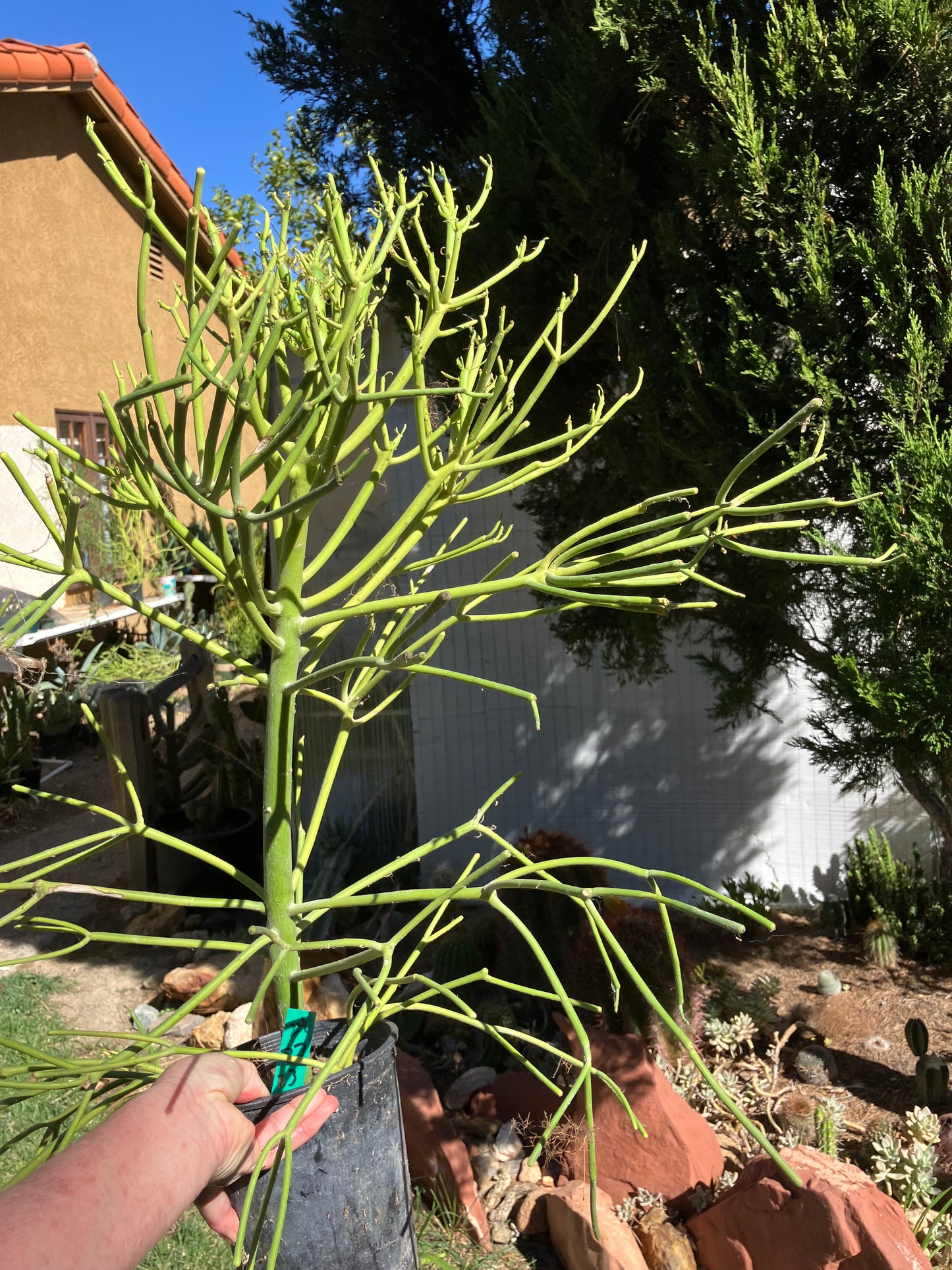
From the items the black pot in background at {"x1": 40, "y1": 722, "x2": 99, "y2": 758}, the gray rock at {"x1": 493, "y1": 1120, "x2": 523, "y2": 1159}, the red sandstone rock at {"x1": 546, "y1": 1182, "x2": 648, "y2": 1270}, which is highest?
the black pot in background at {"x1": 40, "y1": 722, "x2": 99, "y2": 758}

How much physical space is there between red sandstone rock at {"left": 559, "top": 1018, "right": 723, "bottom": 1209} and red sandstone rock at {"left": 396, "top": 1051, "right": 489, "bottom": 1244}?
33 centimetres

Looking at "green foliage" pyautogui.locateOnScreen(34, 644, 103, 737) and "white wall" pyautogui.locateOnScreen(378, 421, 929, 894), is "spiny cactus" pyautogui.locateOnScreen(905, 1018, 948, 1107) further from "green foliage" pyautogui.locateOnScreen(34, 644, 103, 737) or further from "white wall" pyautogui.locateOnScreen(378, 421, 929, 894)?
"green foliage" pyautogui.locateOnScreen(34, 644, 103, 737)

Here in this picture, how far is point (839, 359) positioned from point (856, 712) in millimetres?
1070

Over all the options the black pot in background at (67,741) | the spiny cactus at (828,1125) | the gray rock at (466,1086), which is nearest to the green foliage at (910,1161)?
the spiny cactus at (828,1125)

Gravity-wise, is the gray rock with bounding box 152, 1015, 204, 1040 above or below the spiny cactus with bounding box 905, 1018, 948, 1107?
below

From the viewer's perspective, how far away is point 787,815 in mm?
5371

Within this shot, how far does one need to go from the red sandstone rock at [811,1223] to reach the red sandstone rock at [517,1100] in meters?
0.79

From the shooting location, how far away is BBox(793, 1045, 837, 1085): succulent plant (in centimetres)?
339

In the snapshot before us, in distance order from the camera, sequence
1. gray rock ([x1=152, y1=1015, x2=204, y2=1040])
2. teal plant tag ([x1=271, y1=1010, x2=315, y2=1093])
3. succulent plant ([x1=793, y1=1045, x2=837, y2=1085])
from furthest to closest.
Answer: gray rock ([x1=152, y1=1015, x2=204, y2=1040]), succulent plant ([x1=793, y1=1045, x2=837, y2=1085]), teal plant tag ([x1=271, y1=1010, x2=315, y2=1093])

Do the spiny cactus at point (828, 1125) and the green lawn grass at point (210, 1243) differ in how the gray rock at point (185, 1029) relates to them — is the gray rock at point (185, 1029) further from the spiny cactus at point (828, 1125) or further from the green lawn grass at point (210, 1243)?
the spiny cactus at point (828, 1125)

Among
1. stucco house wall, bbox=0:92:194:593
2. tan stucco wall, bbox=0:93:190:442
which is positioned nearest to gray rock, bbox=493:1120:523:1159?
stucco house wall, bbox=0:92:194:593

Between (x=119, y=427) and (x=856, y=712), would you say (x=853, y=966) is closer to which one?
(x=856, y=712)

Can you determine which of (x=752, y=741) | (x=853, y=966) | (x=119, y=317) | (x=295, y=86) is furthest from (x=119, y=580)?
(x=853, y=966)

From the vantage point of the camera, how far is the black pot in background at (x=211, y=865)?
5660 millimetres
